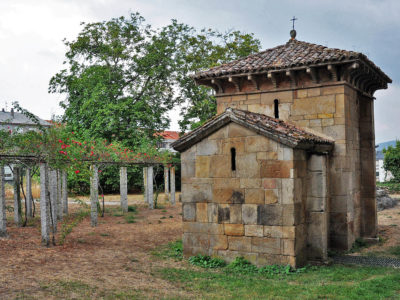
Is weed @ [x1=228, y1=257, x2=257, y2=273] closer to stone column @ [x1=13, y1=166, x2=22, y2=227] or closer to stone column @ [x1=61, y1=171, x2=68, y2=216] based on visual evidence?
stone column @ [x1=13, y1=166, x2=22, y2=227]

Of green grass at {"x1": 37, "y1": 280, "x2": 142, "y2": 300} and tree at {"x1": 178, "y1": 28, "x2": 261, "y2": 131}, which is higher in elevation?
tree at {"x1": 178, "y1": 28, "x2": 261, "y2": 131}

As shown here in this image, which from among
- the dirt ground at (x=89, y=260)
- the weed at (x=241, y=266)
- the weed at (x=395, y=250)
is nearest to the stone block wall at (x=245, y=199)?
the weed at (x=241, y=266)

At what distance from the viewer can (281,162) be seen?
9055 mm

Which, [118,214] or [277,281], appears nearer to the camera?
[277,281]

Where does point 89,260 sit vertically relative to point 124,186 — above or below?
below

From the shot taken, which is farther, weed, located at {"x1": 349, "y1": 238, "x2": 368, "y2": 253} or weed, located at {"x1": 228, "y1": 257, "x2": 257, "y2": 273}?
weed, located at {"x1": 349, "y1": 238, "x2": 368, "y2": 253}

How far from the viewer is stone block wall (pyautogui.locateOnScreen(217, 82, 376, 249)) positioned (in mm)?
10984

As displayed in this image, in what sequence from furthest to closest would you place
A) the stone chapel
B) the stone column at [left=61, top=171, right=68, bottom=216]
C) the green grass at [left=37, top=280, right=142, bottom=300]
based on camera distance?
the stone column at [left=61, top=171, right=68, bottom=216] → the stone chapel → the green grass at [left=37, top=280, right=142, bottom=300]

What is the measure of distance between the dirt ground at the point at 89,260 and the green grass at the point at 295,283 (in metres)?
0.63

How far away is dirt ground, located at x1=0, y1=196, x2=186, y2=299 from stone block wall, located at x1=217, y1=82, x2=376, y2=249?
482cm

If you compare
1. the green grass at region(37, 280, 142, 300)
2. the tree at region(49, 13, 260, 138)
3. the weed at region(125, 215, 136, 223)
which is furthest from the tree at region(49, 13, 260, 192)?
the green grass at region(37, 280, 142, 300)

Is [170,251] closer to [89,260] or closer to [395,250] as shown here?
[89,260]

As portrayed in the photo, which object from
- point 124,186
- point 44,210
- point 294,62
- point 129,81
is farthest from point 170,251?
point 129,81

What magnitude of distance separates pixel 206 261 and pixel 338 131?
16.3 feet
